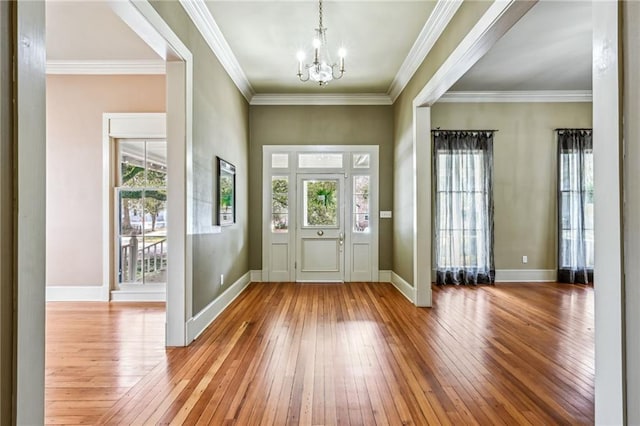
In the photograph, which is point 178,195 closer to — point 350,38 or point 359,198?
point 350,38

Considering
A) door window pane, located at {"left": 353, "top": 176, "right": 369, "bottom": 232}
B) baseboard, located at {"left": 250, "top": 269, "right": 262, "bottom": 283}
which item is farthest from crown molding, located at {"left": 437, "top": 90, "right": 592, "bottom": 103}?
baseboard, located at {"left": 250, "top": 269, "right": 262, "bottom": 283}

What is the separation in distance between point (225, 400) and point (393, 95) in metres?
5.12

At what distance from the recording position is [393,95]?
573 cm

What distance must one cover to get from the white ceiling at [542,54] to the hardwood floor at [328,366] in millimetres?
3271

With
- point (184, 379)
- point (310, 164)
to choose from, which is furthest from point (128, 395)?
point (310, 164)

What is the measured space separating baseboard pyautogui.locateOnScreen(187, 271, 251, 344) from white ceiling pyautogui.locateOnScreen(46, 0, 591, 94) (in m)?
2.88

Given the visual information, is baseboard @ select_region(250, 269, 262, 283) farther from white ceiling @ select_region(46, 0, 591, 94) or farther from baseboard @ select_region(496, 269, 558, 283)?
baseboard @ select_region(496, 269, 558, 283)

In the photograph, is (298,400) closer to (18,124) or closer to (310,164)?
(18,124)

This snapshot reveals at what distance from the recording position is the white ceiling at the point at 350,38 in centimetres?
336

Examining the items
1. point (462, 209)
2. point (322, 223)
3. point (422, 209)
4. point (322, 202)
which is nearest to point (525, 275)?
point (462, 209)

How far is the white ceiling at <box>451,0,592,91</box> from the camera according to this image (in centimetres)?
349

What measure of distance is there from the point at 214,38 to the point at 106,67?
6.47ft

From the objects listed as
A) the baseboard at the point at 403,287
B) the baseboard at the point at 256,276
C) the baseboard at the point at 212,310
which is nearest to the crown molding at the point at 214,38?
the baseboard at the point at 212,310

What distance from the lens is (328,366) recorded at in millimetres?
2699
